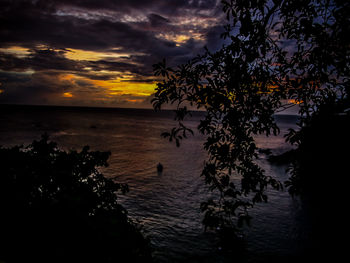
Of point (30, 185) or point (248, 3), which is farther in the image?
point (30, 185)

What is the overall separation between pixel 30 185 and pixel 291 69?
22.1ft

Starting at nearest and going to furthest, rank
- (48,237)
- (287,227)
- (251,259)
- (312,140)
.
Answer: (48,237), (312,140), (251,259), (287,227)

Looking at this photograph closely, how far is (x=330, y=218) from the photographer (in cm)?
1416

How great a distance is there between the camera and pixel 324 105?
13.6ft

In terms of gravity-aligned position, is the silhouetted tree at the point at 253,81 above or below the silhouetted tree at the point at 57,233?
above

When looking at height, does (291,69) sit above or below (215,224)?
above

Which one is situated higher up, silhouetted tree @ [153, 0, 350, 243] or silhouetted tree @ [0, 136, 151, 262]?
silhouetted tree @ [153, 0, 350, 243]

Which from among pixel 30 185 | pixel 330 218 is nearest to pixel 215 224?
pixel 30 185

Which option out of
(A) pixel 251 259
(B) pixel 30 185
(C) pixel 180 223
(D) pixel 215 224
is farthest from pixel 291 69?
(C) pixel 180 223

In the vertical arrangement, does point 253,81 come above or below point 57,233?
above

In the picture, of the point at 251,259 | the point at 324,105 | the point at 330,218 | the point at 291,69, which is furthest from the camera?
the point at 330,218

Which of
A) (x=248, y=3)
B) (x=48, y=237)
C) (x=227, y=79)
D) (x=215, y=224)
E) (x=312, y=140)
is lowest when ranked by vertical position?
(x=215, y=224)

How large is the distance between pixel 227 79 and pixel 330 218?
15143 mm

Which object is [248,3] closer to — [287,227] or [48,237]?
[48,237]
